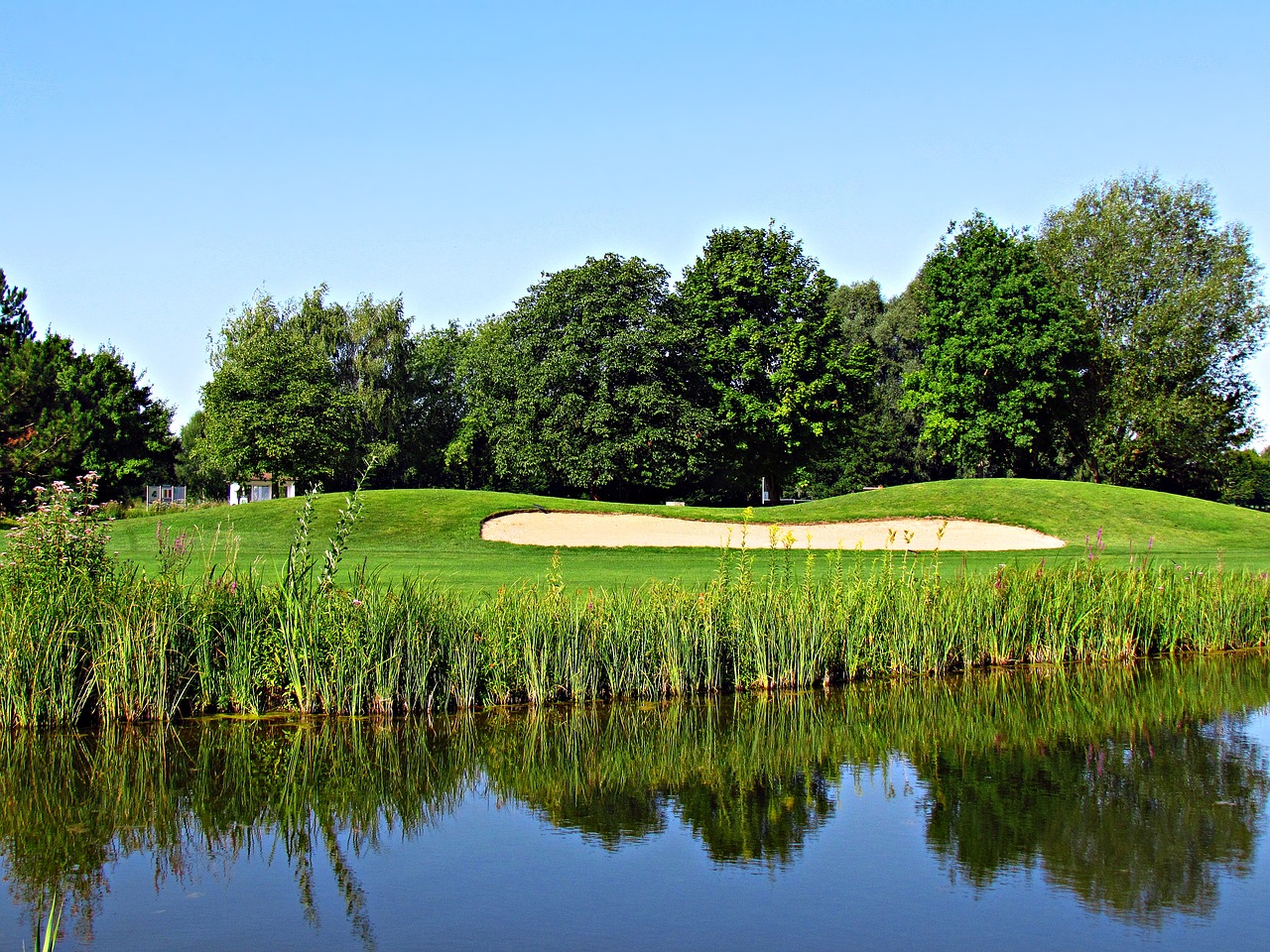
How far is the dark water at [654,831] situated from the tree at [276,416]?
132 feet

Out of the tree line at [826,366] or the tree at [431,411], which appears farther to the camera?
the tree at [431,411]

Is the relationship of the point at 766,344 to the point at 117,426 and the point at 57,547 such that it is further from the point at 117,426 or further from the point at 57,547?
the point at 57,547

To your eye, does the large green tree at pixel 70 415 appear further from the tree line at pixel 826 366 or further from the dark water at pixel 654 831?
the dark water at pixel 654 831

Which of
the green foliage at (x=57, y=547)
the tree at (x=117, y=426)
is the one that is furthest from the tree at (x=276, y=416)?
the green foliage at (x=57, y=547)

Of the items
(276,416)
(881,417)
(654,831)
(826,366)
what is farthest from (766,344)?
(654,831)

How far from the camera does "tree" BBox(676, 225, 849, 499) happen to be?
46.2 metres

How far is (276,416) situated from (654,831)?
44.3 m

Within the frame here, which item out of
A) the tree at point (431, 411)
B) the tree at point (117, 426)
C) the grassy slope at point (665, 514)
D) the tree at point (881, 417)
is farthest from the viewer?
the tree at point (881, 417)

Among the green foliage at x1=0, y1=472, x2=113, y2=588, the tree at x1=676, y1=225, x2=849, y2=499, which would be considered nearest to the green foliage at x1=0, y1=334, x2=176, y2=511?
the tree at x1=676, y1=225, x2=849, y2=499

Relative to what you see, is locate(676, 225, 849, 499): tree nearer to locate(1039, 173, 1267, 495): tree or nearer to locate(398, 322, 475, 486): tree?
locate(1039, 173, 1267, 495): tree

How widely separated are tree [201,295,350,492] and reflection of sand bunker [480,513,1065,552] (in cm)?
2222

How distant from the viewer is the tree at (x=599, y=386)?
41.7 m

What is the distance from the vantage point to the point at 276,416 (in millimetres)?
47875

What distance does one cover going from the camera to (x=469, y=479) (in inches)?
2714
